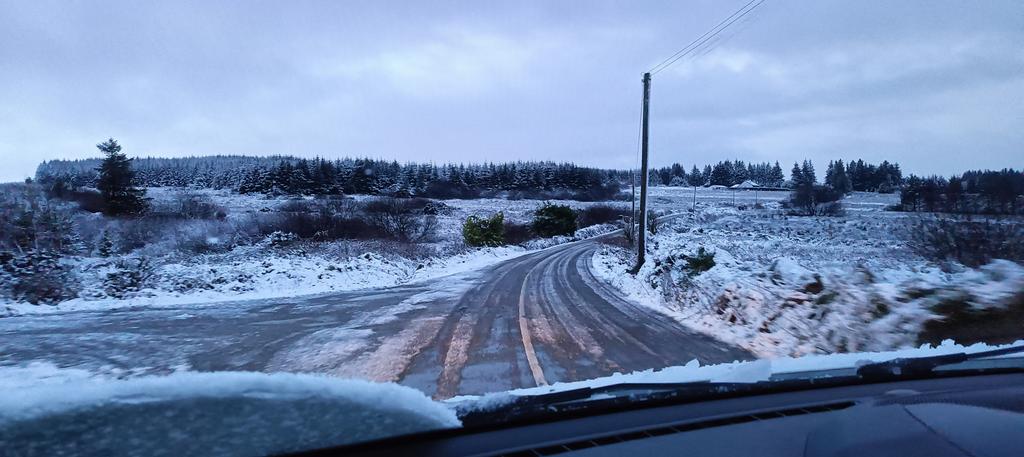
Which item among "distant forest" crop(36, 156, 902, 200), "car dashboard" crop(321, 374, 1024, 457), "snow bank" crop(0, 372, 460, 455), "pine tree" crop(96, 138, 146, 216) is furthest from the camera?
"distant forest" crop(36, 156, 902, 200)

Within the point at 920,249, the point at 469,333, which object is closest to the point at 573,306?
the point at 469,333

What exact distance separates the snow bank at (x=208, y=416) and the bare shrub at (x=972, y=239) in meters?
12.2

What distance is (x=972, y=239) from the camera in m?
11.8

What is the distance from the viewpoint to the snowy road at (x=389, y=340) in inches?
237

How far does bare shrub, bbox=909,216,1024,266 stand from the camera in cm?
1077

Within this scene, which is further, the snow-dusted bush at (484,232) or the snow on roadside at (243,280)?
the snow-dusted bush at (484,232)

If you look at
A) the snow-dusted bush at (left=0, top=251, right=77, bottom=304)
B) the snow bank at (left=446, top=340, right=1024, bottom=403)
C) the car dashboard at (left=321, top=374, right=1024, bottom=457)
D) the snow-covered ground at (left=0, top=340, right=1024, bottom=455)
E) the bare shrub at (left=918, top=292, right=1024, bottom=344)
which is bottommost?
the snow-dusted bush at (left=0, top=251, right=77, bottom=304)

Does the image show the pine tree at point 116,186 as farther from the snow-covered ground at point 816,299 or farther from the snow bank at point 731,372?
the snow bank at point 731,372

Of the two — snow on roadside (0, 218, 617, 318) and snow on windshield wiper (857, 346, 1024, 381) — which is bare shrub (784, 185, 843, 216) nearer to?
snow on roadside (0, 218, 617, 318)

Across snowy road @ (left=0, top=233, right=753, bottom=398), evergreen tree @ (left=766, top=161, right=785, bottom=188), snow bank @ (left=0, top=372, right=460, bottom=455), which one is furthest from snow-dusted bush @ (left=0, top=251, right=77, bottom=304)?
evergreen tree @ (left=766, top=161, right=785, bottom=188)

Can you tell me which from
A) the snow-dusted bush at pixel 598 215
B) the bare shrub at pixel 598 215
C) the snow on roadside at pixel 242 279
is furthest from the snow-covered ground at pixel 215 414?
the snow-dusted bush at pixel 598 215

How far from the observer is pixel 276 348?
704 centimetres

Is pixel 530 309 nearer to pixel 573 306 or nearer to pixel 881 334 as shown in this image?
pixel 573 306

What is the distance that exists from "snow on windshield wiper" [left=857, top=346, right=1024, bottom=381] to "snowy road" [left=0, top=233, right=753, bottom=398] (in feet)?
8.98
